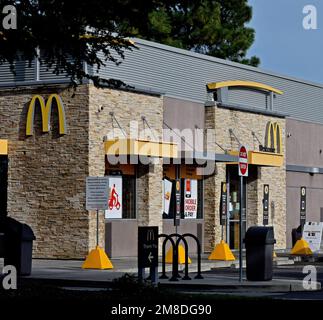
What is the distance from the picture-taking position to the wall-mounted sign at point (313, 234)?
31188 mm

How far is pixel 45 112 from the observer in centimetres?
2944

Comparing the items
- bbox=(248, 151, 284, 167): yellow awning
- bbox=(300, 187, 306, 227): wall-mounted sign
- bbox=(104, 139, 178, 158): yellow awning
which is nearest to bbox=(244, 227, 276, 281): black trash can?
Result: bbox=(104, 139, 178, 158): yellow awning

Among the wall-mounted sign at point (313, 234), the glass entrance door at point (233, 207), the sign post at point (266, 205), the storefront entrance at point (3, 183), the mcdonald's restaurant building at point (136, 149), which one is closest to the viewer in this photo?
the mcdonald's restaurant building at point (136, 149)

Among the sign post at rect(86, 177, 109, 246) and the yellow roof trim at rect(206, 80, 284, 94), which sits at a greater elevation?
the yellow roof trim at rect(206, 80, 284, 94)

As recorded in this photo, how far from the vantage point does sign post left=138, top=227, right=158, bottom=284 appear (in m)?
19.3

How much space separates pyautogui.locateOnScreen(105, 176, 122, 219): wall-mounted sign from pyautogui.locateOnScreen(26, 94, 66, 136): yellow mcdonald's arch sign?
246cm

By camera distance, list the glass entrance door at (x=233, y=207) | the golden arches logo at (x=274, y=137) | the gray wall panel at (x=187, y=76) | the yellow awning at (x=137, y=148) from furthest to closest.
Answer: the golden arches logo at (x=274, y=137) < the glass entrance door at (x=233, y=207) < the gray wall panel at (x=187, y=76) < the yellow awning at (x=137, y=148)

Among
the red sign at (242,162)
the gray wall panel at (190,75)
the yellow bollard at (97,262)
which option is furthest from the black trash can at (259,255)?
the gray wall panel at (190,75)

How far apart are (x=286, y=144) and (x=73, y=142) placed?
12955 mm

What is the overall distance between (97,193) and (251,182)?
1379cm

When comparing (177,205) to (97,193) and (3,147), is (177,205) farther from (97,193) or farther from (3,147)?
(97,193)

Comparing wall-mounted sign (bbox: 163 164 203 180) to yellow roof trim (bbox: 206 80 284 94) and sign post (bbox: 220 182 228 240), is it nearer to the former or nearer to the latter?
sign post (bbox: 220 182 228 240)

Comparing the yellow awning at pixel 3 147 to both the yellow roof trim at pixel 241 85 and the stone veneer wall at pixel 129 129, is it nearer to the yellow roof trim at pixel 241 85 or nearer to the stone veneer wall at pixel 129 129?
the stone veneer wall at pixel 129 129

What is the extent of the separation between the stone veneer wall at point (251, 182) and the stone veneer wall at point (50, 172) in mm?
6336
